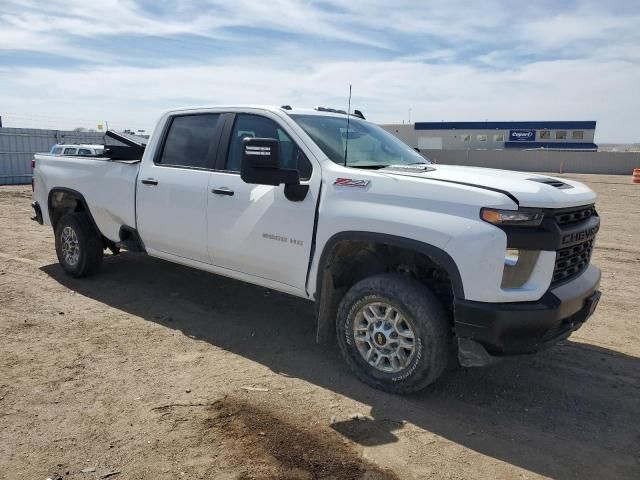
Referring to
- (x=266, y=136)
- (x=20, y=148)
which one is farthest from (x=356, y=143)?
(x=20, y=148)

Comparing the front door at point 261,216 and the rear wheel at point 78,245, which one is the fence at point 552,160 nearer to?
the rear wheel at point 78,245

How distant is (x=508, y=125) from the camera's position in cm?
5994

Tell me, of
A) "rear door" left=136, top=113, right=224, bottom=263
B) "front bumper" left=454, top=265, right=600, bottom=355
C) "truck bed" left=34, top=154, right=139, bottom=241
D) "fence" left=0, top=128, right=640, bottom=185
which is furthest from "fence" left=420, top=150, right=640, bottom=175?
"front bumper" left=454, top=265, right=600, bottom=355

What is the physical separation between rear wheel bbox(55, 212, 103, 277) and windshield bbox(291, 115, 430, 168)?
3.15m

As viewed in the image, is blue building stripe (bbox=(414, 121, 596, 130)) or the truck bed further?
blue building stripe (bbox=(414, 121, 596, 130))

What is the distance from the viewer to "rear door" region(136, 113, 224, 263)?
16.0 ft

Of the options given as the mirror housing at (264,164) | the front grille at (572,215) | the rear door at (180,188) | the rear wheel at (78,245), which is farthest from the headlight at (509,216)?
the rear wheel at (78,245)

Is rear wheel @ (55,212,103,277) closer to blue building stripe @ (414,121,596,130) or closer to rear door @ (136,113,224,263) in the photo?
rear door @ (136,113,224,263)

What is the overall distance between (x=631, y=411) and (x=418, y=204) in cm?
203

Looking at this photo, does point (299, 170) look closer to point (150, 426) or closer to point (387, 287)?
point (387, 287)

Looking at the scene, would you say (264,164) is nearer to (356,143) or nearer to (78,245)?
(356,143)

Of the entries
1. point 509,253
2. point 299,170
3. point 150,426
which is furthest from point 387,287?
point 150,426

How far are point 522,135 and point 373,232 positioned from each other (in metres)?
60.8

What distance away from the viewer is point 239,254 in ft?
15.0
